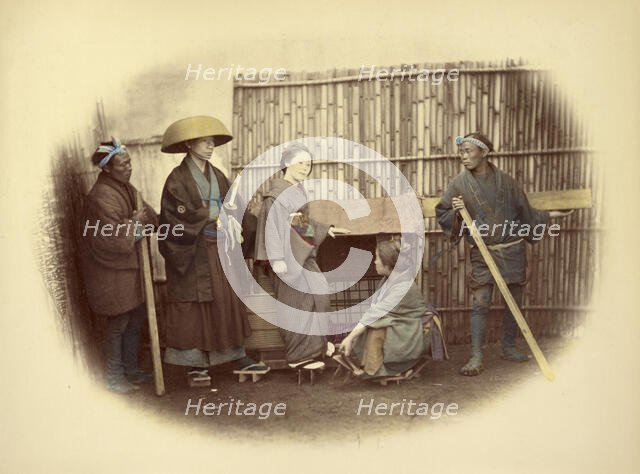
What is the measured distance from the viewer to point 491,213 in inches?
205

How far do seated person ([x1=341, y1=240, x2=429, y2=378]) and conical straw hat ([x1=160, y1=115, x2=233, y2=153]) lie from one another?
3.79ft

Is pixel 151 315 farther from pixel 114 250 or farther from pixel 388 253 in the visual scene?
pixel 388 253

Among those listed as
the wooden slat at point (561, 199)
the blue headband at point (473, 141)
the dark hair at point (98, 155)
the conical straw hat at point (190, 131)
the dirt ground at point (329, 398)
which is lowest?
the dirt ground at point (329, 398)

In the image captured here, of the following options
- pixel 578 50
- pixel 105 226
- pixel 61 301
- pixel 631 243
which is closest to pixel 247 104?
pixel 105 226

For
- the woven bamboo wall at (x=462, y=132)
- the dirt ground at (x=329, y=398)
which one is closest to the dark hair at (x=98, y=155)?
the woven bamboo wall at (x=462, y=132)

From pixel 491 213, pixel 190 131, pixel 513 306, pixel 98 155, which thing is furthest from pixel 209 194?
pixel 513 306

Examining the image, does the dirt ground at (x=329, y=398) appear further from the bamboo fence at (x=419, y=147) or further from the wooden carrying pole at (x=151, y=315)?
the bamboo fence at (x=419, y=147)

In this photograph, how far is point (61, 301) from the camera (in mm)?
5234

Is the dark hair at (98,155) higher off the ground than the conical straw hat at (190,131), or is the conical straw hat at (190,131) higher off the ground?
the conical straw hat at (190,131)

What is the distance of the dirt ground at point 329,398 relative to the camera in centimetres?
509

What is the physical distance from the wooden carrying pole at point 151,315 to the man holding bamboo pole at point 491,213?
1.71 meters

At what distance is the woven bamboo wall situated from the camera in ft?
17.0

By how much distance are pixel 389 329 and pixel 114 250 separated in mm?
1635

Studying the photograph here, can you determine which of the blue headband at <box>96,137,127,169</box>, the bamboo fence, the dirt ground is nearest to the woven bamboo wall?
the bamboo fence
